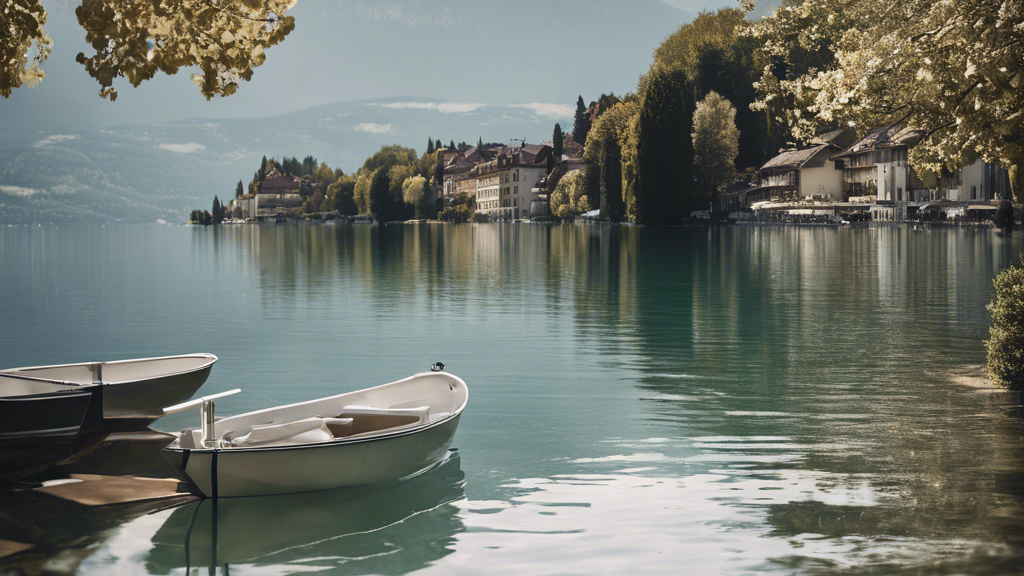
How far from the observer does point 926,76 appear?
51.4 feet

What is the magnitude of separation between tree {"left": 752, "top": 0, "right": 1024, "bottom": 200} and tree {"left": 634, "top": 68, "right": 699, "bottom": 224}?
8795 cm

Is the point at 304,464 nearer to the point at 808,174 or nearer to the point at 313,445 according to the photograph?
the point at 313,445

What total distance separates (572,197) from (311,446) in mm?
138179

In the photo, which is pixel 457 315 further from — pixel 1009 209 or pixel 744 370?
pixel 1009 209

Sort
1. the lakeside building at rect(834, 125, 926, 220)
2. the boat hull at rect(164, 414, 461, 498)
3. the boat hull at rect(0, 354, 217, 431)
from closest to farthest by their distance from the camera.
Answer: the boat hull at rect(164, 414, 461, 498) → the boat hull at rect(0, 354, 217, 431) → the lakeside building at rect(834, 125, 926, 220)

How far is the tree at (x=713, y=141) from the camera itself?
375 feet

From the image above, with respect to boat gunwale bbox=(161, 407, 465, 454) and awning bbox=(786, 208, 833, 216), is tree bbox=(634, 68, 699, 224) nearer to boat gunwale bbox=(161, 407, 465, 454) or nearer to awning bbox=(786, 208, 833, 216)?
awning bbox=(786, 208, 833, 216)

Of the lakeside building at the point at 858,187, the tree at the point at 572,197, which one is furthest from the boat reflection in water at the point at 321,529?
the tree at the point at 572,197

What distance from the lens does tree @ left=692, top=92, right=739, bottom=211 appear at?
114312 millimetres

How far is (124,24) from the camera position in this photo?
1092 cm

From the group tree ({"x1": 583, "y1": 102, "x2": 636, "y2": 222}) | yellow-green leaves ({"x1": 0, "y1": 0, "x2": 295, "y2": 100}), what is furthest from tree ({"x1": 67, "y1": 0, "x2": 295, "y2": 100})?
tree ({"x1": 583, "y1": 102, "x2": 636, "y2": 222})

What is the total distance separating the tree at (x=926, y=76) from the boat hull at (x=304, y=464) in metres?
9.42

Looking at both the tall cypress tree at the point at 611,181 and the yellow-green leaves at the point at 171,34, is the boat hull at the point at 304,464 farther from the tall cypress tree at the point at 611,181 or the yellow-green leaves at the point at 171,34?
the tall cypress tree at the point at 611,181

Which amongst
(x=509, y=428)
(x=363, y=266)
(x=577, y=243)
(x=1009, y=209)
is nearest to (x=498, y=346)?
(x=509, y=428)
